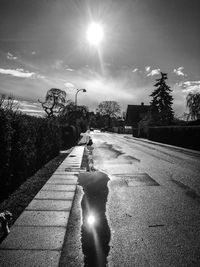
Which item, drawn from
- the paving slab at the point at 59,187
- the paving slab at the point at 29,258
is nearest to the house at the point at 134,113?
the paving slab at the point at 59,187

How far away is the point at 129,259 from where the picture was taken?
276 cm

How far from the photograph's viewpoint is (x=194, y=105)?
39.9 metres

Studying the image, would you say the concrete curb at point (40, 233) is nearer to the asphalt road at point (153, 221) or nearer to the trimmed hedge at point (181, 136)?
the asphalt road at point (153, 221)

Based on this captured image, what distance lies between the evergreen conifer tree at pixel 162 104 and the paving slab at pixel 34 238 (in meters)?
44.7

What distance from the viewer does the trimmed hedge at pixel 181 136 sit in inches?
736

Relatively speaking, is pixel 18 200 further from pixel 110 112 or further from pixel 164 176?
pixel 110 112

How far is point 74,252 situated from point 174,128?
22420mm

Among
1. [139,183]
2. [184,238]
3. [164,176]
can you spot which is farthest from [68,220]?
[164,176]

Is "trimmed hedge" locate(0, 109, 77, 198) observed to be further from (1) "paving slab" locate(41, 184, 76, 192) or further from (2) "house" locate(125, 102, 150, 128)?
(2) "house" locate(125, 102, 150, 128)

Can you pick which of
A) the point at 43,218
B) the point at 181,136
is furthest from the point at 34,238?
the point at 181,136

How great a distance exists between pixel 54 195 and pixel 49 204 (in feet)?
2.09

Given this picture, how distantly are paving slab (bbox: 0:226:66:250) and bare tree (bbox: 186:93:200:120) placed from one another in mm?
40762

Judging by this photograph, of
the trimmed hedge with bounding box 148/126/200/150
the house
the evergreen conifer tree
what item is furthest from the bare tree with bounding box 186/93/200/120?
the house

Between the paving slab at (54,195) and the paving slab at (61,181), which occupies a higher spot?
the paving slab at (54,195)
